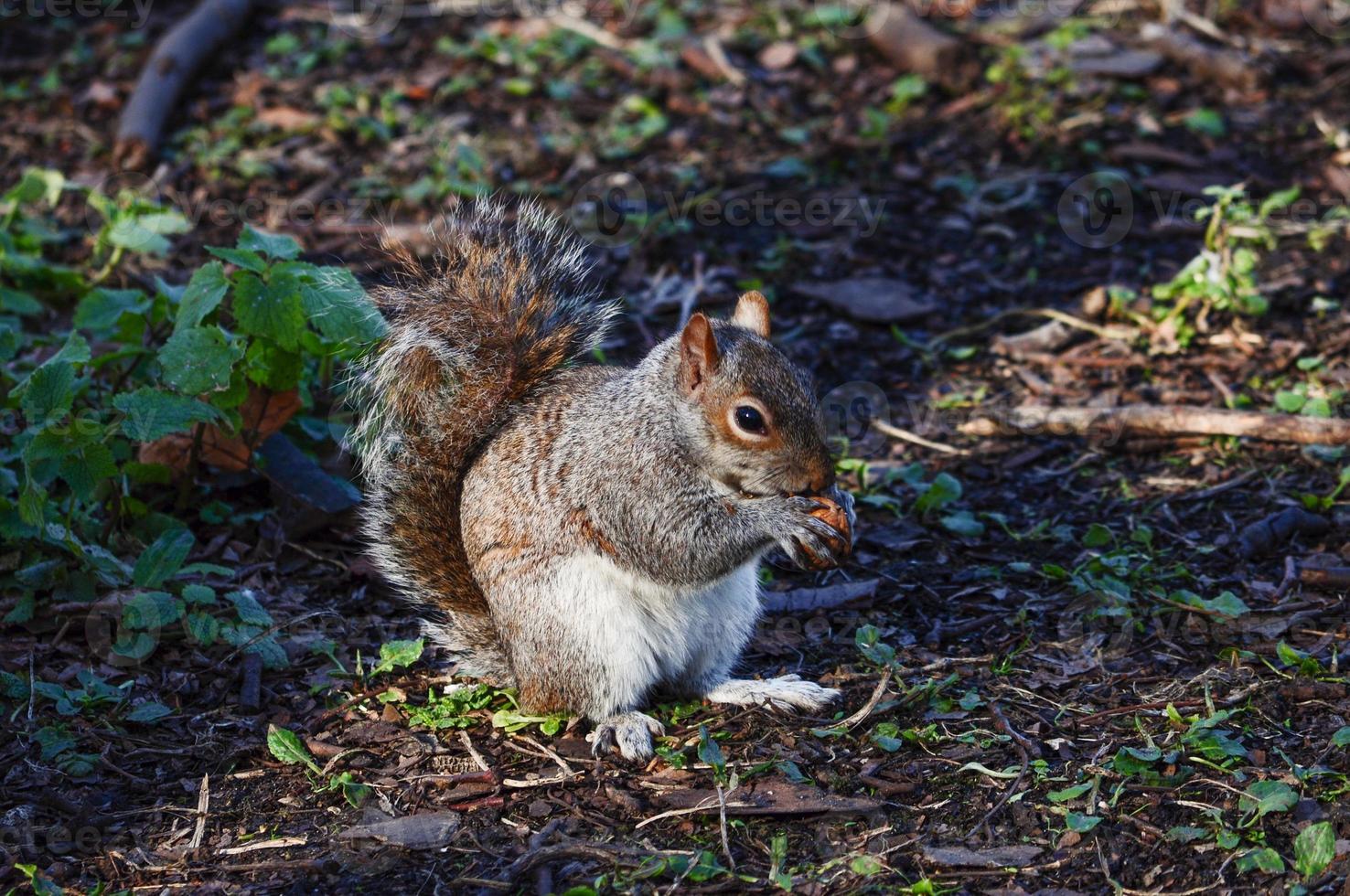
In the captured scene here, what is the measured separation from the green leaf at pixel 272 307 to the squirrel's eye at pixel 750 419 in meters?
1.22

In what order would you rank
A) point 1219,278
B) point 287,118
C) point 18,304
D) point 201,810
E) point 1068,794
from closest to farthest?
point 1068,794, point 201,810, point 18,304, point 1219,278, point 287,118

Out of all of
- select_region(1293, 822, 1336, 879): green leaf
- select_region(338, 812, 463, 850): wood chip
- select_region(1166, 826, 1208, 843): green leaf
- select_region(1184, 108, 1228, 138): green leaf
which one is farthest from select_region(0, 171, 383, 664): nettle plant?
select_region(1184, 108, 1228, 138): green leaf

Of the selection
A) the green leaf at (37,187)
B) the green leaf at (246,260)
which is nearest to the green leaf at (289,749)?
the green leaf at (246,260)

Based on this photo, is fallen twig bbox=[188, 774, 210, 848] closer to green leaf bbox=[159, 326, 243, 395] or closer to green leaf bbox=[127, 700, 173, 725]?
green leaf bbox=[127, 700, 173, 725]

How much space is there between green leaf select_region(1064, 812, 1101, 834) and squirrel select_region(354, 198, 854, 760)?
0.72 meters

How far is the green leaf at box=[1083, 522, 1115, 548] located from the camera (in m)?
3.89

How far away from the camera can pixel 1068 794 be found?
2836mm

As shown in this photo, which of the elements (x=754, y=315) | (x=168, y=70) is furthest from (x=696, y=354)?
(x=168, y=70)

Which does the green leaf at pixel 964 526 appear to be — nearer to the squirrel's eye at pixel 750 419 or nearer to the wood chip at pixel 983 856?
the squirrel's eye at pixel 750 419

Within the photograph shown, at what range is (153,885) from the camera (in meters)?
2.74

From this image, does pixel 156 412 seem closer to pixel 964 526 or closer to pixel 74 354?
pixel 74 354

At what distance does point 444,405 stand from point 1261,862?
212cm

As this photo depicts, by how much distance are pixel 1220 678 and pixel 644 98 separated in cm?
428

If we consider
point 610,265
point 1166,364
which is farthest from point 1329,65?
point 610,265
